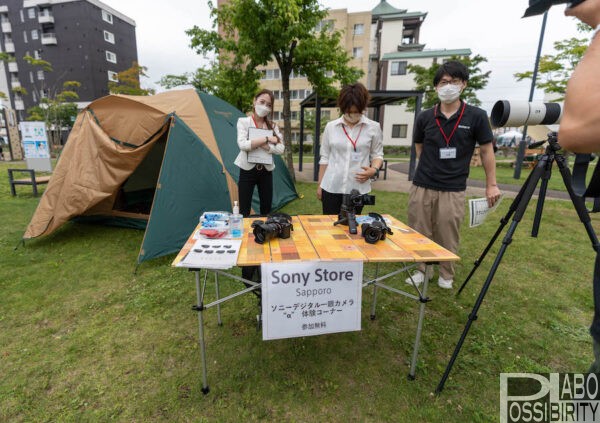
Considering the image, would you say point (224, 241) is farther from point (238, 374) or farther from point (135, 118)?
point (135, 118)

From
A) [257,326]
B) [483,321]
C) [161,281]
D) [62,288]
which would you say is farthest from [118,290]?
[483,321]

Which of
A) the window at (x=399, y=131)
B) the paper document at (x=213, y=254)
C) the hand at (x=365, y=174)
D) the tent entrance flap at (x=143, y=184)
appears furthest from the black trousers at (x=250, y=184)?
the window at (x=399, y=131)

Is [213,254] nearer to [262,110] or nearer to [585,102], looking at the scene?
[585,102]

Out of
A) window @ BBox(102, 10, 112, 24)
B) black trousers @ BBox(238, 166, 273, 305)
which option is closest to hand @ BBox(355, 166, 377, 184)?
black trousers @ BBox(238, 166, 273, 305)

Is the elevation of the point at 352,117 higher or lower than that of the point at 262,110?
lower

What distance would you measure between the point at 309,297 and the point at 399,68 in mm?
29451

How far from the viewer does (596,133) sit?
619 mm

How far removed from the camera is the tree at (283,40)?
6.84 meters

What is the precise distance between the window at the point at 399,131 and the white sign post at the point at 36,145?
2508cm

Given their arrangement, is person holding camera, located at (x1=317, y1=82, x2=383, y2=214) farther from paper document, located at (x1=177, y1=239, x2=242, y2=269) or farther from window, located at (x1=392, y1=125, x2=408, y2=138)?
window, located at (x1=392, y1=125, x2=408, y2=138)

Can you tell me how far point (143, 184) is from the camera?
5809mm

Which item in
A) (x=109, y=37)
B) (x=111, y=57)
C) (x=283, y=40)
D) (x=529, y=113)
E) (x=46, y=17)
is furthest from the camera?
(x=111, y=57)

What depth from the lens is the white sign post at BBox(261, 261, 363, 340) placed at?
1521mm

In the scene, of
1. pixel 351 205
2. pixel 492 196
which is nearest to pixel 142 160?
pixel 351 205
